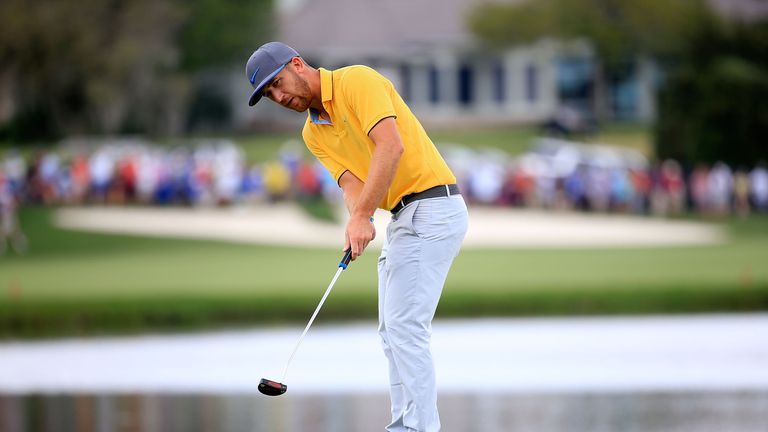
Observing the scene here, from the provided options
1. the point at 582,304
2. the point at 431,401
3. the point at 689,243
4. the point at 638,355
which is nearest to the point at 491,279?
the point at 582,304

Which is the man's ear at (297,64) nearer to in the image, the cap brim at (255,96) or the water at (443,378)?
the cap brim at (255,96)

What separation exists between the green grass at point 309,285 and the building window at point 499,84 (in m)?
45.7

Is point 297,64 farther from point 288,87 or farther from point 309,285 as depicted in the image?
point 309,285

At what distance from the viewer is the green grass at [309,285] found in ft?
53.3

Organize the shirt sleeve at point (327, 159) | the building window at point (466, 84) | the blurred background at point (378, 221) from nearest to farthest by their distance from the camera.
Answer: the shirt sleeve at point (327, 159) < the blurred background at point (378, 221) < the building window at point (466, 84)

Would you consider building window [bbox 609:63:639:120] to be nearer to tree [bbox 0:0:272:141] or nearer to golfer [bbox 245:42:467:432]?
tree [bbox 0:0:272:141]

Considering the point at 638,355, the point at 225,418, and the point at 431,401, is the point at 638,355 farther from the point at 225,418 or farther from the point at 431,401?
the point at 431,401

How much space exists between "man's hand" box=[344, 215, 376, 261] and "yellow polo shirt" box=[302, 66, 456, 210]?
0.22 metres

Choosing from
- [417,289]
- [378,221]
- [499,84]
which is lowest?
[378,221]

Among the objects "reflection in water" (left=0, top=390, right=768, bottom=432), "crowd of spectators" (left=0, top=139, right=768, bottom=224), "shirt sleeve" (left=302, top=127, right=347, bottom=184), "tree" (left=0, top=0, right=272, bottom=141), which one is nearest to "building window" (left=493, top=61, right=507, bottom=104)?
"tree" (left=0, top=0, right=272, bottom=141)

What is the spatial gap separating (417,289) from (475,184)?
3223cm

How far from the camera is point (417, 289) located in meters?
6.62

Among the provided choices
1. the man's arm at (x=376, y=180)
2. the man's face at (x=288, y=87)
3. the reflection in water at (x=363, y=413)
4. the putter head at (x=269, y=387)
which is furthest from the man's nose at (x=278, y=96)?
the reflection in water at (x=363, y=413)

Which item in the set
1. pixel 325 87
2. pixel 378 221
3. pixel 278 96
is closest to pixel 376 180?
pixel 325 87
